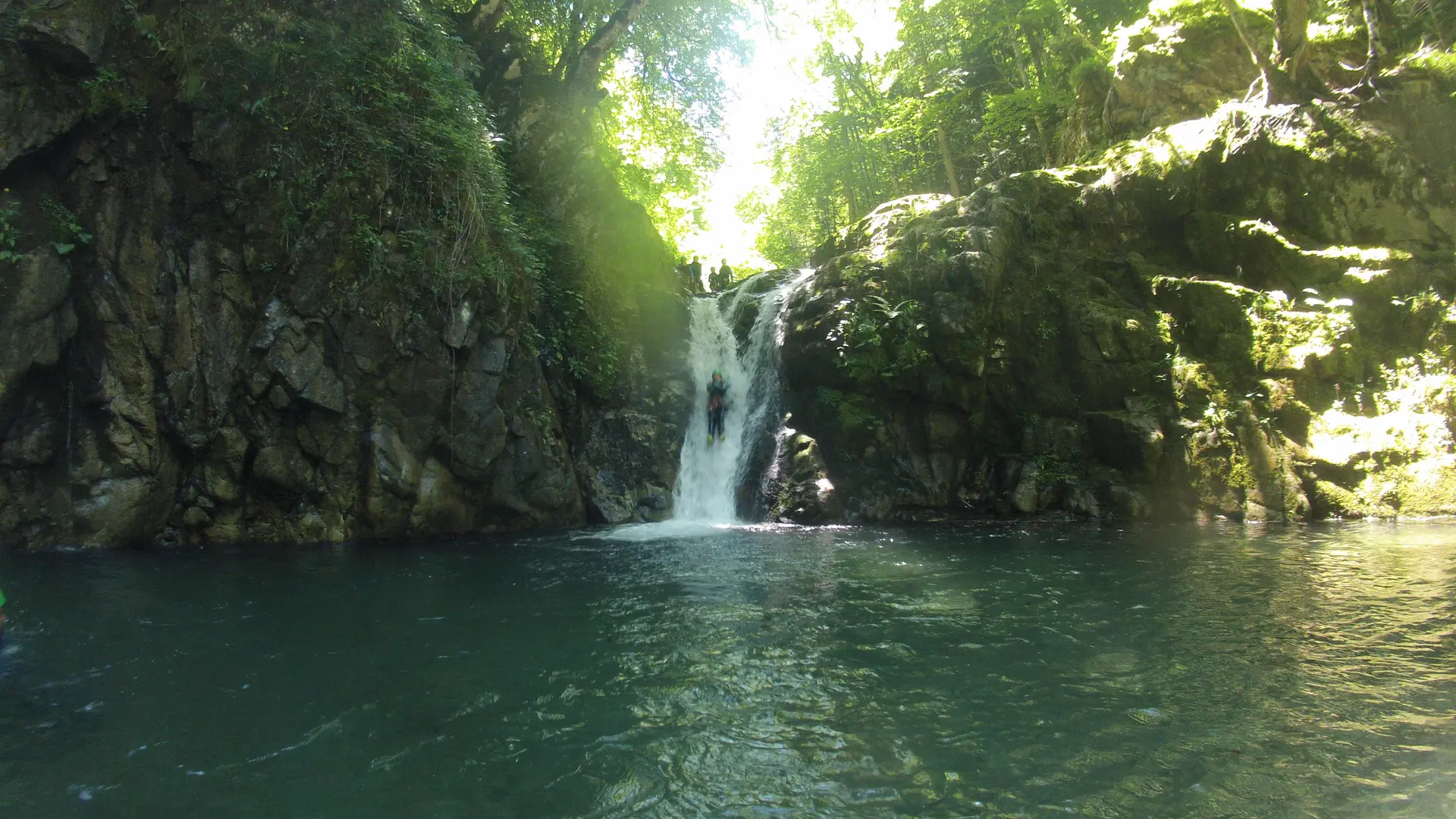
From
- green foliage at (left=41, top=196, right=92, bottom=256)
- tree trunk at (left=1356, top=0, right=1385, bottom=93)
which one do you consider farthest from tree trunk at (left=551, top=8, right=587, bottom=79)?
tree trunk at (left=1356, top=0, right=1385, bottom=93)

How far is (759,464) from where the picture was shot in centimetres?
1622

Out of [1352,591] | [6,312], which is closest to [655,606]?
[1352,591]

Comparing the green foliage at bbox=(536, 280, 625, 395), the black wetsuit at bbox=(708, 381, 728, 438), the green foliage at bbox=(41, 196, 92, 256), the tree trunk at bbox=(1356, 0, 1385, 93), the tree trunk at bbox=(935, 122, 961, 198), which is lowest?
the black wetsuit at bbox=(708, 381, 728, 438)

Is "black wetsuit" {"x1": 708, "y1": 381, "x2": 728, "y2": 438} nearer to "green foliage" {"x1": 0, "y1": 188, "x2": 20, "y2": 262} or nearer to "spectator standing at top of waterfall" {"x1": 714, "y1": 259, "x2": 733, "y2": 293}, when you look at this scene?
"spectator standing at top of waterfall" {"x1": 714, "y1": 259, "x2": 733, "y2": 293}

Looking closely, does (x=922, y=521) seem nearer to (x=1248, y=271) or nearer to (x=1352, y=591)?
(x=1352, y=591)

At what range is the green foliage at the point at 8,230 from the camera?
10492mm

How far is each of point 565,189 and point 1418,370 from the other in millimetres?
Answer: 18442

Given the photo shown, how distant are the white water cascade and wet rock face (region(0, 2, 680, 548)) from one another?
4266mm

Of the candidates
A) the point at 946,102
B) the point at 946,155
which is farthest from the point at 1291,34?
the point at 946,155

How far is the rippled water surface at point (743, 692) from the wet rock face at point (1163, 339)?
4.82 metres

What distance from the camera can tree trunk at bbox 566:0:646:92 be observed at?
58.7 ft

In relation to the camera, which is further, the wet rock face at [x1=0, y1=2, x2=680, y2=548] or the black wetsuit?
the black wetsuit

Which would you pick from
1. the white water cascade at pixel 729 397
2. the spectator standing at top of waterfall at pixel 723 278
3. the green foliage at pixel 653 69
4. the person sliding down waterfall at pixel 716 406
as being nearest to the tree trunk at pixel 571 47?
the green foliage at pixel 653 69

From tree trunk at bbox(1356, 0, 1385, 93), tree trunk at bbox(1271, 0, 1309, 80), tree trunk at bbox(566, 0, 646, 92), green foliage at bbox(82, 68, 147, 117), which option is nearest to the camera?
green foliage at bbox(82, 68, 147, 117)
